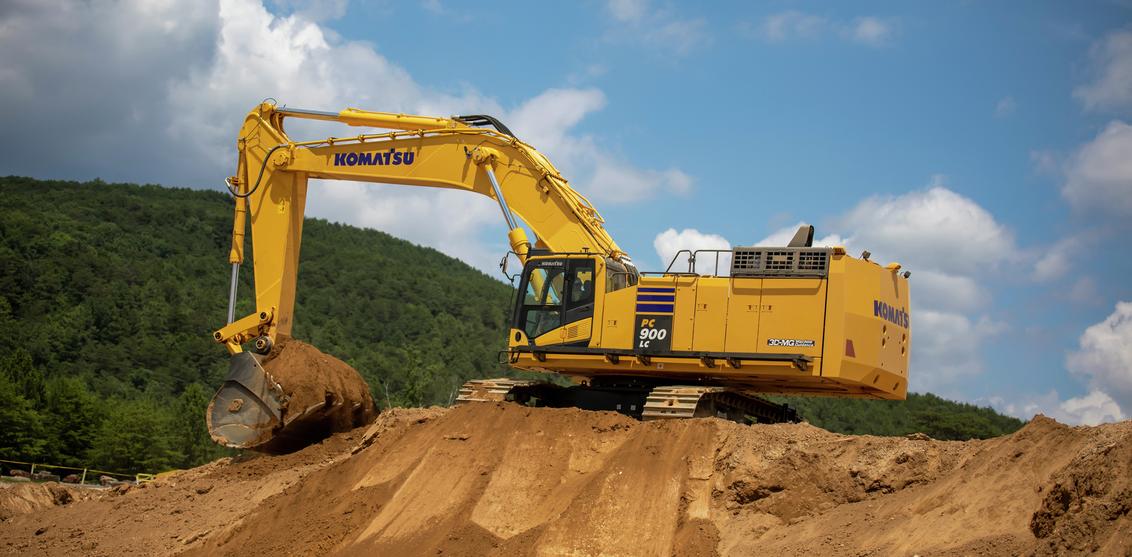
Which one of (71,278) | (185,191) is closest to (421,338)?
(71,278)

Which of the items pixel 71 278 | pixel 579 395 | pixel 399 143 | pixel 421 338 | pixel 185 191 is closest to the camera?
pixel 579 395

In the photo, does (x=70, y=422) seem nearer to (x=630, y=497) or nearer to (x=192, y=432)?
(x=192, y=432)

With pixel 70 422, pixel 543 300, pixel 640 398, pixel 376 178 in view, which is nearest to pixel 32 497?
pixel 376 178

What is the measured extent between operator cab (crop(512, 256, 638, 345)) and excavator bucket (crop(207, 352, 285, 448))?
4.99m

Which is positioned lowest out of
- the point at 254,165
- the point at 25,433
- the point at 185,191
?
the point at 25,433

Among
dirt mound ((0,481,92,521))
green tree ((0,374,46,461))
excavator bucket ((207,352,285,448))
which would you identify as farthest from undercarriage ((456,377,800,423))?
green tree ((0,374,46,461))

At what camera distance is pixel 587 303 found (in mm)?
17531

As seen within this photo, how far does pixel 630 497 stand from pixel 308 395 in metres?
7.91

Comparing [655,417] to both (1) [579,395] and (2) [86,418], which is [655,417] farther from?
(2) [86,418]

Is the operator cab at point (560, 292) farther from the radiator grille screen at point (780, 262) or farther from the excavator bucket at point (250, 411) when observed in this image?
the excavator bucket at point (250, 411)

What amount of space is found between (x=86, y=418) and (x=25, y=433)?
3.18 meters

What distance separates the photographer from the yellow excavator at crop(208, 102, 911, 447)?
16125 mm

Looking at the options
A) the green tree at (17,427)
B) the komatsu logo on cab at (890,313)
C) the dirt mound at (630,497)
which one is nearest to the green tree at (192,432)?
the green tree at (17,427)

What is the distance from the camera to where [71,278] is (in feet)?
231
